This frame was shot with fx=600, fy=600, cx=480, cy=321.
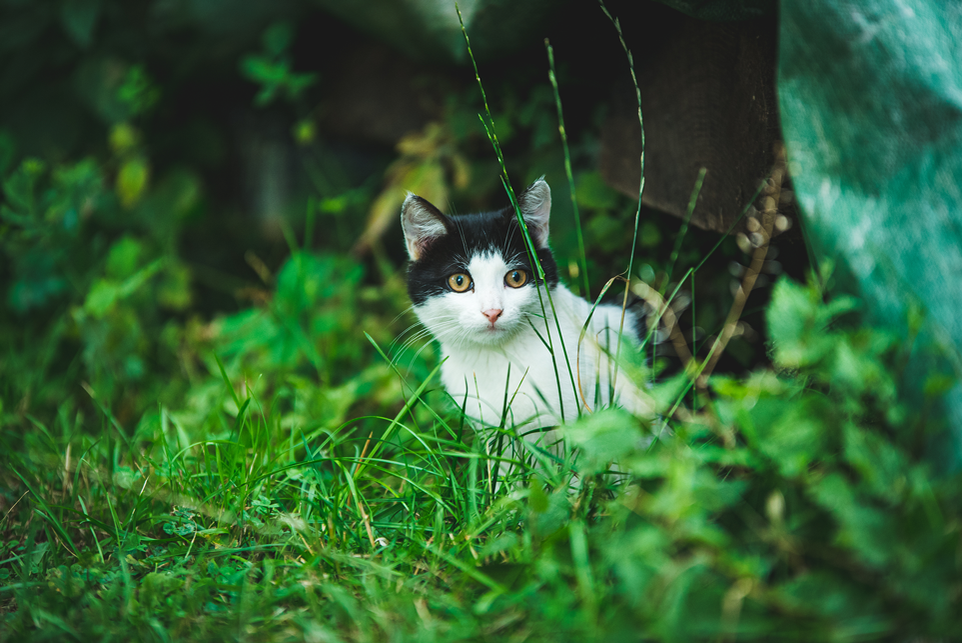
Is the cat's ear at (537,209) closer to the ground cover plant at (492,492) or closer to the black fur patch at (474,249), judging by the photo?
the black fur patch at (474,249)

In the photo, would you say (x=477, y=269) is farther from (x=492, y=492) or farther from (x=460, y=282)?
(x=492, y=492)

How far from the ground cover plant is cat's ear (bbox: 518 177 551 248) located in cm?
26

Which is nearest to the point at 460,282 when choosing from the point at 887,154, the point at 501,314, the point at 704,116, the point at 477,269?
the point at 477,269

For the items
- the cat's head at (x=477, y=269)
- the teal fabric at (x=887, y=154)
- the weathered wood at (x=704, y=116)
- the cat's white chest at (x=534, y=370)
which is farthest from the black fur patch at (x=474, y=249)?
the teal fabric at (x=887, y=154)

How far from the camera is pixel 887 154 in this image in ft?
3.34

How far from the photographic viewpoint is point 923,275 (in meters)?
0.95

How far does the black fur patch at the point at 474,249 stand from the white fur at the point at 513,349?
0.03 m

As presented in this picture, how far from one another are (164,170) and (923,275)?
3.26 m

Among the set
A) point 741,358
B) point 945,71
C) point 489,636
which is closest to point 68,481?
point 489,636

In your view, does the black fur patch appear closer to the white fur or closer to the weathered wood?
the white fur

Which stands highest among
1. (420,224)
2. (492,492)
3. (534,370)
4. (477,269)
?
(420,224)

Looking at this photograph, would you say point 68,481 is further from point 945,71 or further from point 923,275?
point 945,71

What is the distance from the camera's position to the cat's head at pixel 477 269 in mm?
1541

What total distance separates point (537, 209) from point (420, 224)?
33cm
